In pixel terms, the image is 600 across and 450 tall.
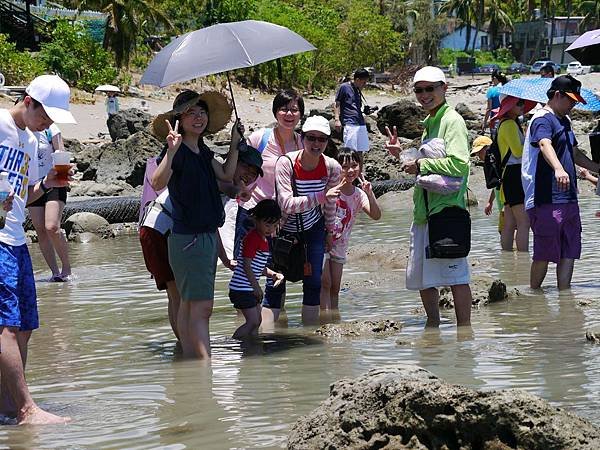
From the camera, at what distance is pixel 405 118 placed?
99.3 ft

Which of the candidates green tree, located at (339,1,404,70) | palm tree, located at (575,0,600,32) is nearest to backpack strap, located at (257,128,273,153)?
green tree, located at (339,1,404,70)

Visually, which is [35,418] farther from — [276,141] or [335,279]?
[335,279]

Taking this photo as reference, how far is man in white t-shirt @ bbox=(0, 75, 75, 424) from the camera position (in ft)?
17.8

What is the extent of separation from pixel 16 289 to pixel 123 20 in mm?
45182

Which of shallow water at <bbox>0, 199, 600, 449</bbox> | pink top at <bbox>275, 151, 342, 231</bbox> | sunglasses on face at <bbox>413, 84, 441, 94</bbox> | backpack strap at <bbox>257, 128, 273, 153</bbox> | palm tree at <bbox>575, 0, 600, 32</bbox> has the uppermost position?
palm tree at <bbox>575, 0, 600, 32</bbox>

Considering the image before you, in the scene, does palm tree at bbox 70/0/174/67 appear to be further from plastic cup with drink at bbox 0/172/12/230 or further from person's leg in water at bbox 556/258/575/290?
plastic cup with drink at bbox 0/172/12/230

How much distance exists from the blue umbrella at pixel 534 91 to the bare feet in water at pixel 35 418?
5804 millimetres

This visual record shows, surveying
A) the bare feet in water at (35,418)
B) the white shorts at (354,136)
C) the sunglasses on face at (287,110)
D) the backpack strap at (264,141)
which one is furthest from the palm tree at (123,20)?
the bare feet in water at (35,418)

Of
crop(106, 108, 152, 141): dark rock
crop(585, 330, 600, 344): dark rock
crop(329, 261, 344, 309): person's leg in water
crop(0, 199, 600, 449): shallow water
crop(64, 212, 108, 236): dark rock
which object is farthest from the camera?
crop(106, 108, 152, 141): dark rock

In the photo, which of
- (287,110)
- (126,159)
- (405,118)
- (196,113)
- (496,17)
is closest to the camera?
(196,113)

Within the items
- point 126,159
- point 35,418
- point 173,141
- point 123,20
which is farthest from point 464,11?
point 35,418

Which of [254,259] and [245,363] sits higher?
[254,259]

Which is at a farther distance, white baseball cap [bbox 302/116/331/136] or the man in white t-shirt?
white baseball cap [bbox 302/116/331/136]

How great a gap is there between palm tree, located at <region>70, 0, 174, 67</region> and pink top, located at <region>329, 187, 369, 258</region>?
40.5m
